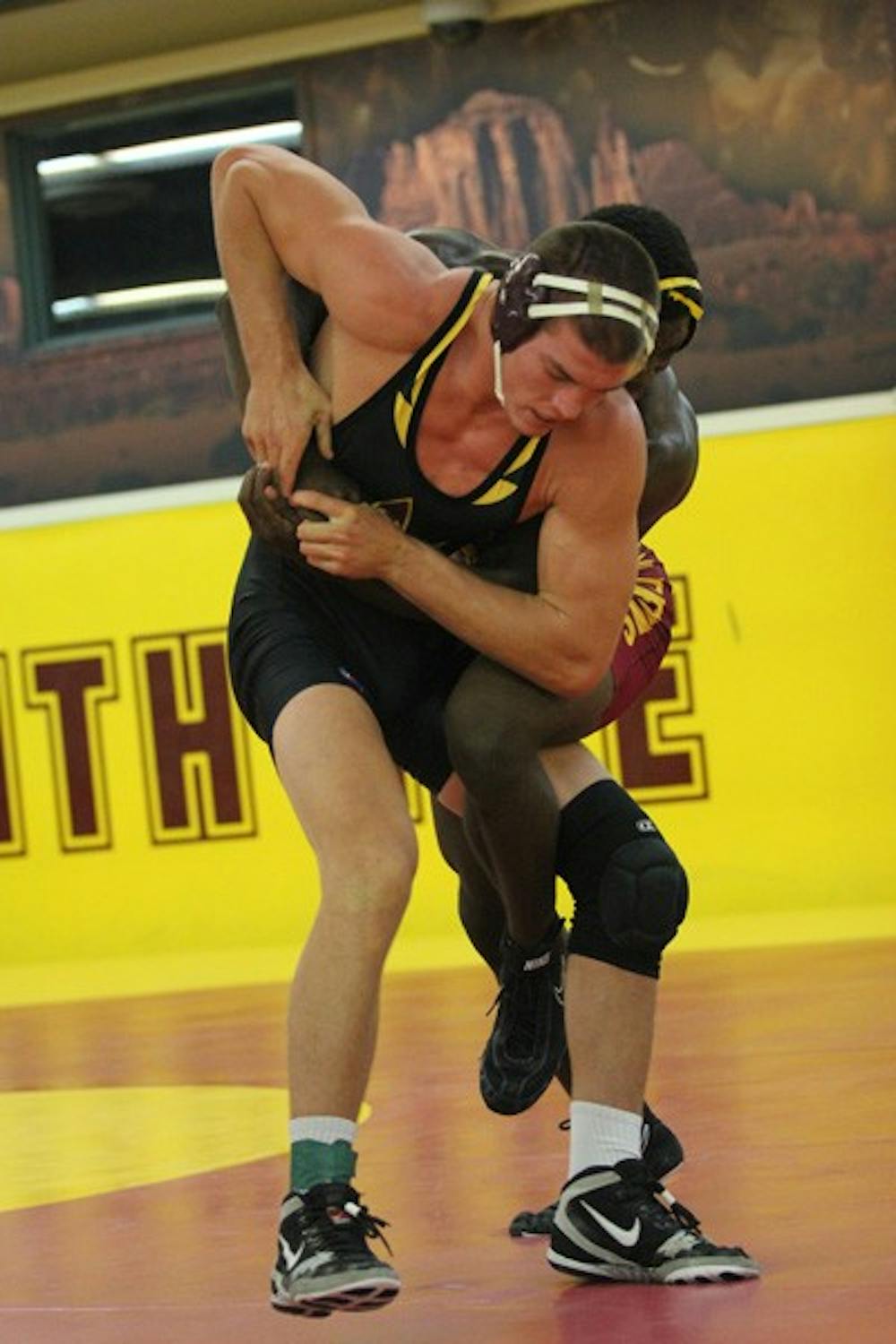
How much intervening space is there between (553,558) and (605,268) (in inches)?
15.5

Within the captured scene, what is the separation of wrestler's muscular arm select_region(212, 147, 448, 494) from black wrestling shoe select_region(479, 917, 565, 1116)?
82cm

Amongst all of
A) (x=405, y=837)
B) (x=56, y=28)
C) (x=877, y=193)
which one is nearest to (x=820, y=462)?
(x=877, y=193)

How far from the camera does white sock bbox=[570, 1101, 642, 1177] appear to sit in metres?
3.52

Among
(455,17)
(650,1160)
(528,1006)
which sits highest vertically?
(455,17)

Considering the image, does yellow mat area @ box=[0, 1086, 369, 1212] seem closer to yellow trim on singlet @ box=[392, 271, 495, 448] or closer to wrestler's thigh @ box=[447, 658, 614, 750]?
A: wrestler's thigh @ box=[447, 658, 614, 750]

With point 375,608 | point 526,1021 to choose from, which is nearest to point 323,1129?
point 526,1021

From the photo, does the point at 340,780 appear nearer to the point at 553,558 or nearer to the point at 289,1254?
the point at 553,558

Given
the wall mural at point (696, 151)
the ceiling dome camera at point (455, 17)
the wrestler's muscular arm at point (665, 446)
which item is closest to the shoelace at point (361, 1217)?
the wrestler's muscular arm at point (665, 446)

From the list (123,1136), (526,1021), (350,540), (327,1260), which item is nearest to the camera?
(327,1260)

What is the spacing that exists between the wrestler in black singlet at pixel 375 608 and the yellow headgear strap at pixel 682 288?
50 centimetres

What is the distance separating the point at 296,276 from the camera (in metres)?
3.61

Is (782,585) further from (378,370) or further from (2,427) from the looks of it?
(378,370)

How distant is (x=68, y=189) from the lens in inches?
481

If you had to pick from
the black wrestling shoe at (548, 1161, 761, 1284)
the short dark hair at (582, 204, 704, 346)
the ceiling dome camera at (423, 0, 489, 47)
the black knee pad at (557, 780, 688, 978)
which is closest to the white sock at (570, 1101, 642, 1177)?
the black wrestling shoe at (548, 1161, 761, 1284)
